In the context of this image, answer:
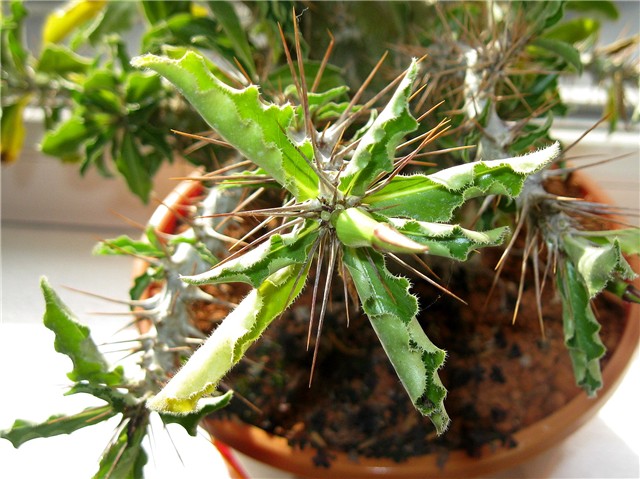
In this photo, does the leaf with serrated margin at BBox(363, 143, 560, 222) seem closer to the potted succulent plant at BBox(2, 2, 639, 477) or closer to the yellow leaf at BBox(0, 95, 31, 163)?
the potted succulent plant at BBox(2, 2, 639, 477)

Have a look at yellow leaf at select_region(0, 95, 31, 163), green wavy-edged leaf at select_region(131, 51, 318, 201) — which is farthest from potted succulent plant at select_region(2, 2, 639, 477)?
yellow leaf at select_region(0, 95, 31, 163)

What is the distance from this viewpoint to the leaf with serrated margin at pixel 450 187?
38 cm

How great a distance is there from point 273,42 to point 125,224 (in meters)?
0.70

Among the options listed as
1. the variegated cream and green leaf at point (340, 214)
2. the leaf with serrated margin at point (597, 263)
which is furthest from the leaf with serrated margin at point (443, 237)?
the leaf with serrated margin at point (597, 263)

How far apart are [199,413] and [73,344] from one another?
0.12 meters

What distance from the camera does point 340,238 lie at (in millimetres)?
354

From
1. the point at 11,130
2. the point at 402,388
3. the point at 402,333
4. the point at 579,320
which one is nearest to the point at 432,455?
the point at 402,388

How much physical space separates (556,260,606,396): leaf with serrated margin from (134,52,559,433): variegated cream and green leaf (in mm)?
149

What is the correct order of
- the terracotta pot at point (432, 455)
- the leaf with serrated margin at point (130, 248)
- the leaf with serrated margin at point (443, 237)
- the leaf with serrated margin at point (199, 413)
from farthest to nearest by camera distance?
the terracotta pot at point (432, 455)
the leaf with serrated margin at point (130, 248)
the leaf with serrated margin at point (199, 413)
the leaf with serrated margin at point (443, 237)

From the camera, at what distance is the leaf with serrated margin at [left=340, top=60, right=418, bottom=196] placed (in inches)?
15.0

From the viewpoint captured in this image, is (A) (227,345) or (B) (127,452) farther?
(B) (127,452)

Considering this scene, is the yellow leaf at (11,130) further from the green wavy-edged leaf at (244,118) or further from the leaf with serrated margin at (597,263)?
the leaf with serrated margin at (597,263)

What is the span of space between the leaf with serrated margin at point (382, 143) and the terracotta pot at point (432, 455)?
1.32 ft

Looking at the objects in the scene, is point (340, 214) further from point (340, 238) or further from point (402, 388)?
point (402, 388)
